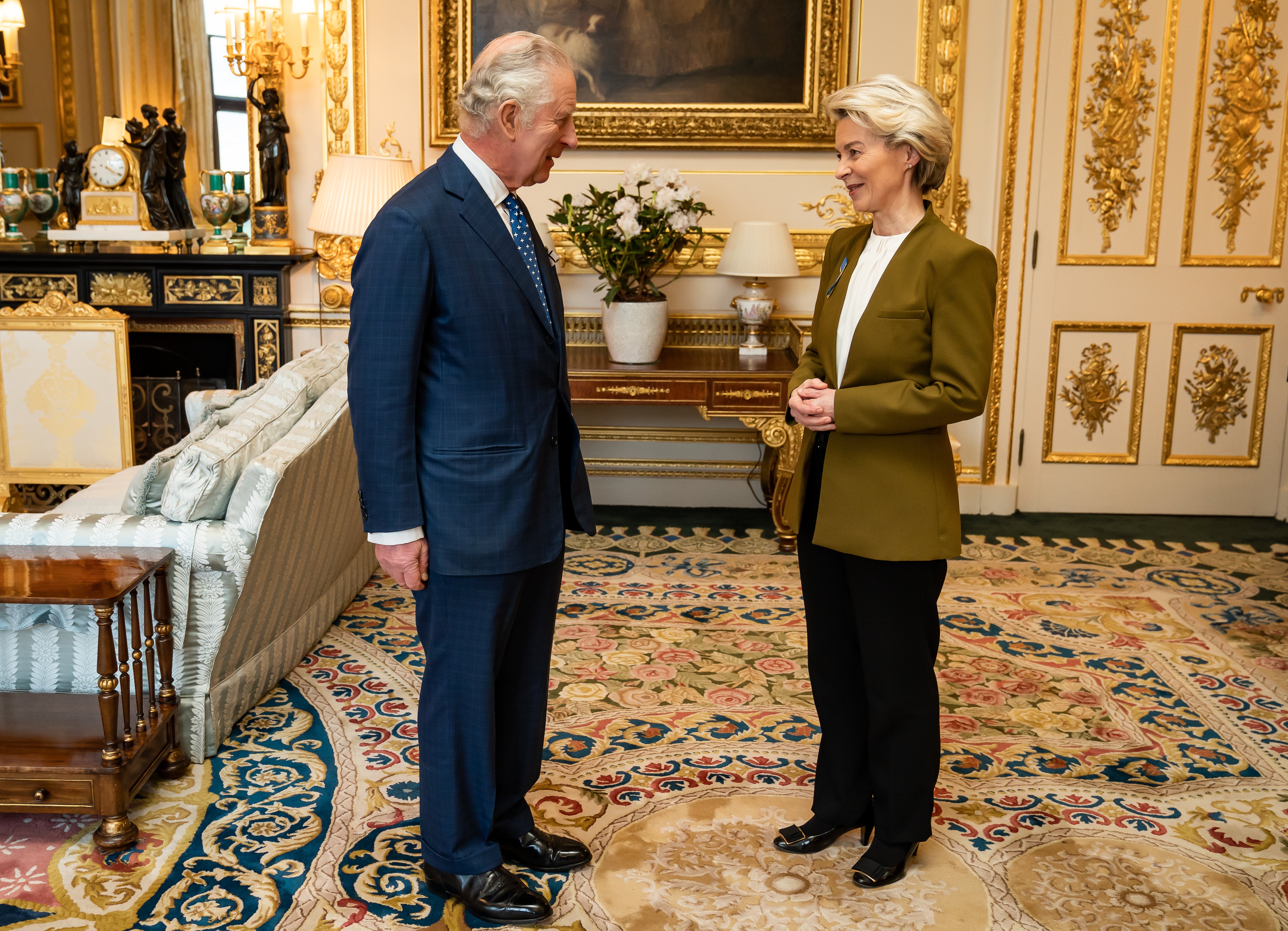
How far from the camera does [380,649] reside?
12.4ft

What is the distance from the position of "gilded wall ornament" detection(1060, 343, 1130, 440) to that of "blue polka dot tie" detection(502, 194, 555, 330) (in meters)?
4.05

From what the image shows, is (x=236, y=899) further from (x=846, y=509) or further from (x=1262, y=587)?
(x=1262, y=587)

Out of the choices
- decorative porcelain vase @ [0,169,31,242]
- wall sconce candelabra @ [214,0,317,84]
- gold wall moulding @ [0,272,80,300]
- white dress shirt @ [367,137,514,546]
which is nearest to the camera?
white dress shirt @ [367,137,514,546]

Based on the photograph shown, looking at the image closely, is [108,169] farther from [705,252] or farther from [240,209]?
[705,252]

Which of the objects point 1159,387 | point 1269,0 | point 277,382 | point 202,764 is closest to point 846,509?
point 202,764

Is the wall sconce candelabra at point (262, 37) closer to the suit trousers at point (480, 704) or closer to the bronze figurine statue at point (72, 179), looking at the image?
the bronze figurine statue at point (72, 179)

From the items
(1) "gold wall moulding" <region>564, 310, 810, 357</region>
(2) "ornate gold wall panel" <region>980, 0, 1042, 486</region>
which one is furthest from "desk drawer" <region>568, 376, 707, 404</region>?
(2) "ornate gold wall panel" <region>980, 0, 1042, 486</region>

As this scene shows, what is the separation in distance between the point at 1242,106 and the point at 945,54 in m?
1.46

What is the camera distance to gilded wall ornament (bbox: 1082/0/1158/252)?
5227 millimetres

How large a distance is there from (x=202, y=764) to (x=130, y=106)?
12.2 ft

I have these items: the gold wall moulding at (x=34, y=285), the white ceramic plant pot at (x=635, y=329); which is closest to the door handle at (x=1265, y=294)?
the white ceramic plant pot at (x=635, y=329)

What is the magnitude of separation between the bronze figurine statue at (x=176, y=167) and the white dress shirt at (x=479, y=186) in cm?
360

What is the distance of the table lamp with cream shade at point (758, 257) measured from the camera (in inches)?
191

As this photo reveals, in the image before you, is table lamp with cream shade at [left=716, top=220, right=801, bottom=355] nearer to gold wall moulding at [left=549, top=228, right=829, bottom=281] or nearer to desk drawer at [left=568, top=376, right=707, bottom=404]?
gold wall moulding at [left=549, top=228, right=829, bottom=281]
